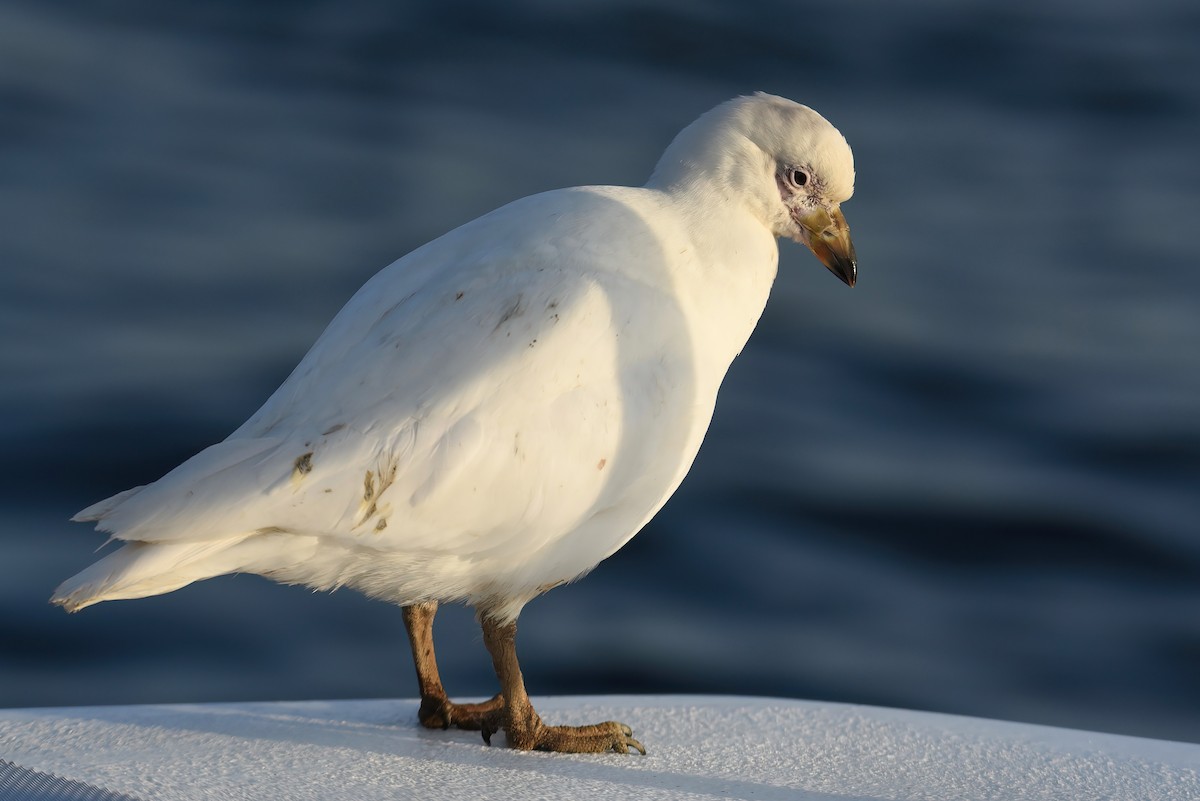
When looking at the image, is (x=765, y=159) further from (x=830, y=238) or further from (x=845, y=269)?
(x=845, y=269)

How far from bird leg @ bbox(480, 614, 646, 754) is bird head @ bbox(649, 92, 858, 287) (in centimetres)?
127

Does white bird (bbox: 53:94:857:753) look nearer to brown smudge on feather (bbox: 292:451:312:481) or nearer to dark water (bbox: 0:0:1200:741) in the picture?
brown smudge on feather (bbox: 292:451:312:481)

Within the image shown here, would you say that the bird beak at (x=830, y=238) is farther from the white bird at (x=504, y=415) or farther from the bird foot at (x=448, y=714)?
the bird foot at (x=448, y=714)

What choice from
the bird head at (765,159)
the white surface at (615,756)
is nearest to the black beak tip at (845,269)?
the bird head at (765,159)

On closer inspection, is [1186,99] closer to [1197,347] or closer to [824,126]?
[1197,347]

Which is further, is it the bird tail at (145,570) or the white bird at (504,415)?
the white bird at (504,415)

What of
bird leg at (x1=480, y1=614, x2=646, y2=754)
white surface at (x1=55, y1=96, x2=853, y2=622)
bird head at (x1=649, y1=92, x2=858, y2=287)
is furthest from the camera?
bird head at (x1=649, y1=92, x2=858, y2=287)

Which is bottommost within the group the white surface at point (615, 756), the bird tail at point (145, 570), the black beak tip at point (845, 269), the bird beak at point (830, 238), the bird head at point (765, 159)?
the white surface at point (615, 756)

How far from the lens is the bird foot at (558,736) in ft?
13.4

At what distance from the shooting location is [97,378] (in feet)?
27.0

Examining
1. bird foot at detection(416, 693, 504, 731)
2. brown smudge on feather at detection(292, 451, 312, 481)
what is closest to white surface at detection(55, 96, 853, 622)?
brown smudge on feather at detection(292, 451, 312, 481)

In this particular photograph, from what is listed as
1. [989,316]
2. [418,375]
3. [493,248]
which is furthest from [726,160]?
[989,316]

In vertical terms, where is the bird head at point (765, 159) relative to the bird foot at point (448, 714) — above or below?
above

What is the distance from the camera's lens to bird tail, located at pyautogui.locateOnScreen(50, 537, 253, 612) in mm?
3424
